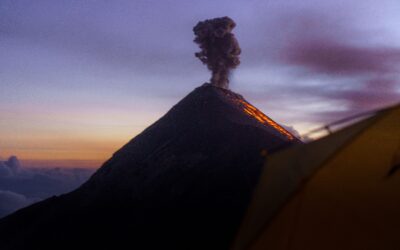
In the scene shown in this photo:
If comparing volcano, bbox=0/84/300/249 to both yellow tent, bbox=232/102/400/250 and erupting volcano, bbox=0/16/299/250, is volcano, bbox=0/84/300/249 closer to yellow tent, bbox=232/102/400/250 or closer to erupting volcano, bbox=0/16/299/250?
erupting volcano, bbox=0/16/299/250

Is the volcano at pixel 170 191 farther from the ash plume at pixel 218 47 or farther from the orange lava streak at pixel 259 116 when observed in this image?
the ash plume at pixel 218 47

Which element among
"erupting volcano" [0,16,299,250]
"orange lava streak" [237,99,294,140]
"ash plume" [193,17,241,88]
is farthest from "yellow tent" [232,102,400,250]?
"ash plume" [193,17,241,88]

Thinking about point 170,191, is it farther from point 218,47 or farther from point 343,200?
point 218,47

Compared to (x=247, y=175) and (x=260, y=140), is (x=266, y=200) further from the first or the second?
(x=260, y=140)

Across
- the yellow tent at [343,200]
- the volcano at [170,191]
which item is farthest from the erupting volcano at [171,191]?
the yellow tent at [343,200]

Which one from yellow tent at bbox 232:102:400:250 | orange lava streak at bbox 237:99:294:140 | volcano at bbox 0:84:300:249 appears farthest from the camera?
orange lava streak at bbox 237:99:294:140

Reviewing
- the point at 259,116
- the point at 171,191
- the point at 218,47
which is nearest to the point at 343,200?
the point at 171,191
